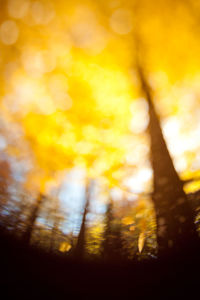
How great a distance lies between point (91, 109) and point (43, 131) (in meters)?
1.07

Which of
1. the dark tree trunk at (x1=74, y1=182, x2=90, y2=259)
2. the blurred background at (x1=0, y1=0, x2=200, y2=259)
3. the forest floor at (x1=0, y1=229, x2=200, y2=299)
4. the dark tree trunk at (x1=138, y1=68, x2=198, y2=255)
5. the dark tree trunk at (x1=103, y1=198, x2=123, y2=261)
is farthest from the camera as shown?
the forest floor at (x1=0, y1=229, x2=200, y2=299)

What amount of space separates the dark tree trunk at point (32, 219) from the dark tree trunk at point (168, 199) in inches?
123

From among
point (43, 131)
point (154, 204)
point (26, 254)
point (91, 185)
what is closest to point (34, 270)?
point (26, 254)

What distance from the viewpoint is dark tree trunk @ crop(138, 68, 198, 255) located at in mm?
2953

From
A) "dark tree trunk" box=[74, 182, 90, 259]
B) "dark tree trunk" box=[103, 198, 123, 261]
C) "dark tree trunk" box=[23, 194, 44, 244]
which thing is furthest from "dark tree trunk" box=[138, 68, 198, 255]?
"dark tree trunk" box=[23, 194, 44, 244]

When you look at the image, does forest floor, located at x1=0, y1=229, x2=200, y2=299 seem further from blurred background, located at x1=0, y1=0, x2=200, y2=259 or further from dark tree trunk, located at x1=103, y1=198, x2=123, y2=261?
blurred background, located at x1=0, y1=0, x2=200, y2=259

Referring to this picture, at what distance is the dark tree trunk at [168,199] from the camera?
295cm

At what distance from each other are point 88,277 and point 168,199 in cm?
494

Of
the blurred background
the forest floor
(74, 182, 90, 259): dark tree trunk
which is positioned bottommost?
the forest floor

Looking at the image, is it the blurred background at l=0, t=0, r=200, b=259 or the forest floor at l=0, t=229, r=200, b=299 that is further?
the forest floor at l=0, t=229, r=200, b=299

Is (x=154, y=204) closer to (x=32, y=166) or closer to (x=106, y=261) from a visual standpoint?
(x=32, y=166)

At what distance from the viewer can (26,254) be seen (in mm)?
4945

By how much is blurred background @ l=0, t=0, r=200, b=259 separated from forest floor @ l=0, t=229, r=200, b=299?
1.26 m

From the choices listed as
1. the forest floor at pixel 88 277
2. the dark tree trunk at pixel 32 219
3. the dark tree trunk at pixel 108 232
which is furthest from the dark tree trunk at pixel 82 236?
the dark tree trunk at pixel 32 219
